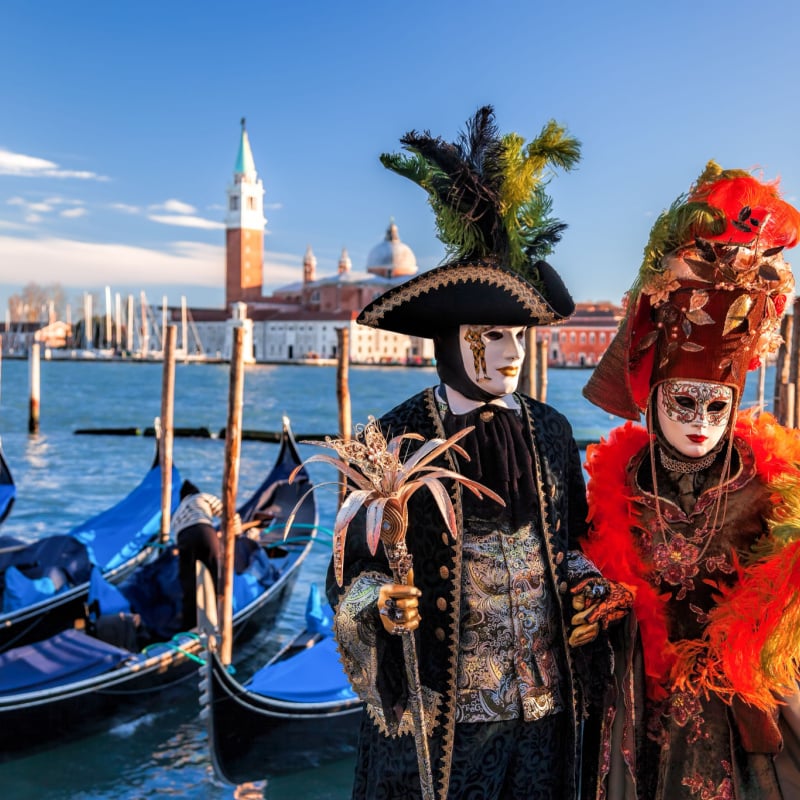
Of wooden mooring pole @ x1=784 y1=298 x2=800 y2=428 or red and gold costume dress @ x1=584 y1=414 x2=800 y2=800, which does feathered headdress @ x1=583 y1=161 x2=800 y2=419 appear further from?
wooden mooring pole @ x1=784 y1=298 x2=800 y2=428

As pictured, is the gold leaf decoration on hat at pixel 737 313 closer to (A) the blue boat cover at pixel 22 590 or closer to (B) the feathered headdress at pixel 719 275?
(B) the feathered headdress at pixel 719 275

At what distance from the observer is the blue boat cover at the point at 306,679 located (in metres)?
4.24

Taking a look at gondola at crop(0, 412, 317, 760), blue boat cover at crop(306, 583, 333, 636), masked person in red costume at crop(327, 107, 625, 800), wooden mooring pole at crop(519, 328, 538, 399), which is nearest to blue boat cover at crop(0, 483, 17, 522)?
gondola at crop(0, 412, 317, 760)

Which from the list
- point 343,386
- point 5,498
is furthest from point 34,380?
point 343,386

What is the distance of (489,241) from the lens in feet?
5.97

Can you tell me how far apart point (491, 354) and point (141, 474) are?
15.8m

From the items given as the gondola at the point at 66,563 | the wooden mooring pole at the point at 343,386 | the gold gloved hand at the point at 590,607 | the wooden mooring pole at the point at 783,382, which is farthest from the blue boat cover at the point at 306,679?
the wooden mooring pole at the point at 783,382

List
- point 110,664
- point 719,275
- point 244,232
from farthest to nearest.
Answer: point 244,232, point 110,664, point 719,275

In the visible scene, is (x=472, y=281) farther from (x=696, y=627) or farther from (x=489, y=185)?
(x=696, y=627)

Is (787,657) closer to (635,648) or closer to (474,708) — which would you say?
(635,648)

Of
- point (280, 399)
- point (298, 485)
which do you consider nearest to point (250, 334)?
point (280, 399)

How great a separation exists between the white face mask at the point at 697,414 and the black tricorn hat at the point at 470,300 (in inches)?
Result: 11.8

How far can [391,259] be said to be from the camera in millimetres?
71312

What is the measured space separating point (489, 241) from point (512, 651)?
760mm
